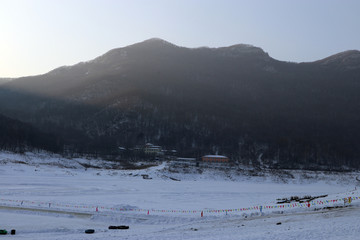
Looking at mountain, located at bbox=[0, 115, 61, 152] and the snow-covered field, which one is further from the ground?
mountain, located at bbox=[0, 115, 61, 152]

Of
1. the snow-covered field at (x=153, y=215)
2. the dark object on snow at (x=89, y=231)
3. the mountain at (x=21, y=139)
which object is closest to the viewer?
the snow-covered field at (x=153, y=215)

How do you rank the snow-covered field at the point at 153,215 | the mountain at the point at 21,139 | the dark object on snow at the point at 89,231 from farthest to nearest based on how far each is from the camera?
the mountain at the point at 21,139
the dark object on snow at the point at 89,231
the snow-covered field at the point at 153,215

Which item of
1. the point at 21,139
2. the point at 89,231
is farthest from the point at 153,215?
the point at 21,139

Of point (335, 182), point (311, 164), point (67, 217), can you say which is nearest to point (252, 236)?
point (67, 217)

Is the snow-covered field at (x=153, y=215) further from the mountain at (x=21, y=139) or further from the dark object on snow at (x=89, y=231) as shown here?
the mountain at (x=21, y=139)

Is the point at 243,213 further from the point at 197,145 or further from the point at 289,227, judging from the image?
the point at 197,145

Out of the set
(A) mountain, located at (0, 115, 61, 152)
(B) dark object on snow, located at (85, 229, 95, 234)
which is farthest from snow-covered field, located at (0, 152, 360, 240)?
(A) mountain, located at (0, 115, 61, 152)

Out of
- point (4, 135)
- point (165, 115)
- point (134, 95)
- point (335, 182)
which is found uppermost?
point (134, 95)

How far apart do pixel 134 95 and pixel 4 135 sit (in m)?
96.3

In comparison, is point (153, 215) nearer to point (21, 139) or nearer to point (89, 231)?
point (89, 231)

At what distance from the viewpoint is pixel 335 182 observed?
79.2 m

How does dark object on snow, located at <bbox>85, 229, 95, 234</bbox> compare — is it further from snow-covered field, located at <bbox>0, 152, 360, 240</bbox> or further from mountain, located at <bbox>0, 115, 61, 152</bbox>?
mountain, located at <bbox>0, 115, 61, 152</bbox>

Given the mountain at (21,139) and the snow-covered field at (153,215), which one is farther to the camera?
the mountain at (21,139)

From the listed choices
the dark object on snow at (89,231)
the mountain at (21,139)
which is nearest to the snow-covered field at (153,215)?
the dark object on snow at (89,231)
